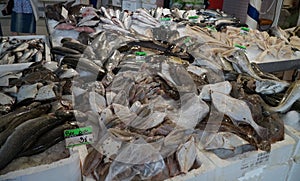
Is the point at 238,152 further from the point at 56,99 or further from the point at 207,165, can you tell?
the point at 56,99

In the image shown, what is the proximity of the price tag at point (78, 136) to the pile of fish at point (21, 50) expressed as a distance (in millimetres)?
1466

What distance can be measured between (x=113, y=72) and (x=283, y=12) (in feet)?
19.9

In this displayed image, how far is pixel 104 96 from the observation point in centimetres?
171

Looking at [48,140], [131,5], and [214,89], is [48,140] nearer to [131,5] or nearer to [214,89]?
[214,89]

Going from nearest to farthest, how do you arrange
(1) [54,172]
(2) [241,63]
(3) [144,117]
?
(1) [54,172], (3) [144,117], (2) [241,63]

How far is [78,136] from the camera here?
4.66 ft

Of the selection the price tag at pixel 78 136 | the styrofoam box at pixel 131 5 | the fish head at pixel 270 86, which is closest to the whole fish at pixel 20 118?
the price tag at pixel 78 136

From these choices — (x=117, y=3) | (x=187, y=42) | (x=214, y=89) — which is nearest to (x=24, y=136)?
(x=214, y=89)

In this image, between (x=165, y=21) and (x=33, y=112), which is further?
(x=165, y=21)

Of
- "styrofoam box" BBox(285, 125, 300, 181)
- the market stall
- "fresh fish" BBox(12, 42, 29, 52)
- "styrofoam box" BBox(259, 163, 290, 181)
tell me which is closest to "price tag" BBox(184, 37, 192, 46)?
the market stall

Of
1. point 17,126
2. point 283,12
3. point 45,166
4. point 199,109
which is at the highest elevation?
point 283,12

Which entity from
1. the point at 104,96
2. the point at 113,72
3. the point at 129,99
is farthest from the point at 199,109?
the point at 113,72

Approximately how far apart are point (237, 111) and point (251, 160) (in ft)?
0.94

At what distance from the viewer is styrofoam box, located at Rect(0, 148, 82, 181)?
1.25 meters
